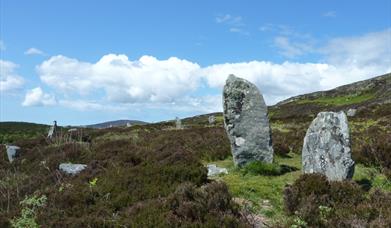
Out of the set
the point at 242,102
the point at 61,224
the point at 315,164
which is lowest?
the point at 61,224

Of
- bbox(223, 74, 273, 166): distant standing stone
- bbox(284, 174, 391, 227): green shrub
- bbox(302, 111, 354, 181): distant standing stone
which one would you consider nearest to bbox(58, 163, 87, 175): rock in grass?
bbox(223, 74, 273, 166): distant standing stone

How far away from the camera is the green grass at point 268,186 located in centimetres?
1056

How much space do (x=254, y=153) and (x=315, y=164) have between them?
8.38 feet

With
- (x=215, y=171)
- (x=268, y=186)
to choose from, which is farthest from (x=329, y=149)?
(x=215, y=171)

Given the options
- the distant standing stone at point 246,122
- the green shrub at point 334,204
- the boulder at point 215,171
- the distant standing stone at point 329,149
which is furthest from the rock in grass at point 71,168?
the green shrub at point 334,204

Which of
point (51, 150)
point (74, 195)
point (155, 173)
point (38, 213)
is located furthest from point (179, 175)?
point (51, 150)

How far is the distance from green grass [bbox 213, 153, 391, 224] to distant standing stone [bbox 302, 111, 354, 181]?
0.74 m

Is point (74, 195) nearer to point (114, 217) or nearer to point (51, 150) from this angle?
point (114, 217)

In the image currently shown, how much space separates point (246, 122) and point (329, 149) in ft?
10.9

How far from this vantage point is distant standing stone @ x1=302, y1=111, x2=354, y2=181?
41.1ft

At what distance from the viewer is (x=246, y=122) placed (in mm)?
15461

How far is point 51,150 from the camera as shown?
74.9ft

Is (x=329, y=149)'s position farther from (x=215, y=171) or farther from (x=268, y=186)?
(x=215, y=171)

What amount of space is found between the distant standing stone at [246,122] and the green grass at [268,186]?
670mm
